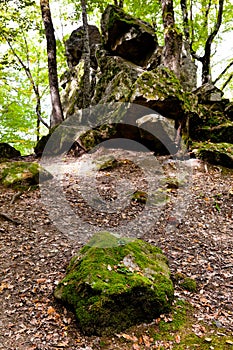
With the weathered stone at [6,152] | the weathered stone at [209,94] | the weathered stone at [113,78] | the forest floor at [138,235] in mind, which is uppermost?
the weathered stone at [113,78]

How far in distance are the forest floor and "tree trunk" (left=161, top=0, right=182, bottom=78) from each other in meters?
3.65

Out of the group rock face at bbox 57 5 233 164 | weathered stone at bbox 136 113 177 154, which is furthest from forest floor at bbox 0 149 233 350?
rock face at bbox 57 5 233 164

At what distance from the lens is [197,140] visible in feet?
29.7

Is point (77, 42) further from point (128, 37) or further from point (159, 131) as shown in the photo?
point (159, 131)

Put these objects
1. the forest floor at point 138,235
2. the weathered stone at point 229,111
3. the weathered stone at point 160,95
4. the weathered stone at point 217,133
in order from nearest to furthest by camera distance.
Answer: the forest floor at point 138,235 < the weathered stone at point 160,95 < the weathered stone at point 217,133 < the weathered stone at point 229,111

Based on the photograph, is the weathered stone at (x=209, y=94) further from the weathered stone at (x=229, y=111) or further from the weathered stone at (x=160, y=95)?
the weathered stone at (x=160, y=95)

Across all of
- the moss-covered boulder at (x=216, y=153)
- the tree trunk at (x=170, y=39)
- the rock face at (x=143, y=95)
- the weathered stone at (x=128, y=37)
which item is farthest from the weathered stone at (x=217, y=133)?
the weathered stone at (x=128, y=37)

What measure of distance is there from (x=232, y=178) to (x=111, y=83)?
6350 millimetres

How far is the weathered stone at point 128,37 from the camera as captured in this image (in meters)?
12.0

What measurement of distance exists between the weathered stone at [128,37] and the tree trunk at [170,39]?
289 centimetres

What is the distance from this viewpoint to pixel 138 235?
5328 millimetres

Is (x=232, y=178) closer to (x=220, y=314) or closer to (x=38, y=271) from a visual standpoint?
(x=220, y=314)

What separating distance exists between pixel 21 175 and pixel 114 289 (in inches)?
189

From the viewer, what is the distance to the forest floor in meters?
3.20
